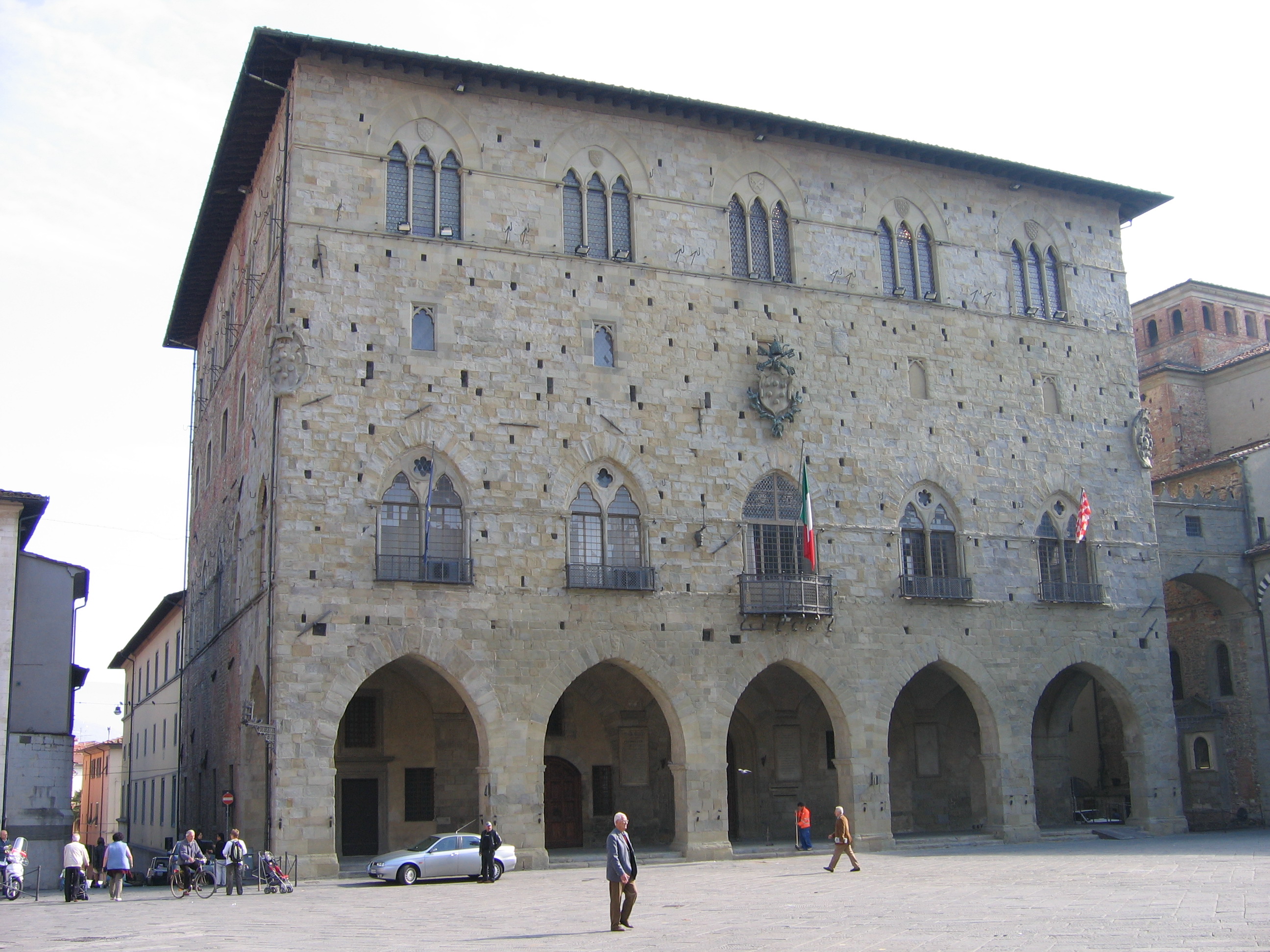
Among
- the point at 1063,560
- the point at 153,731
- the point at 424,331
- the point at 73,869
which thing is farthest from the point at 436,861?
the point at 153,731

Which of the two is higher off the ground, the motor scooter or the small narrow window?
the small narrow window

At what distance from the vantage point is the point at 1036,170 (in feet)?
104

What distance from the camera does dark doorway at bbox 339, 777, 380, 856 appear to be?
2688 cm

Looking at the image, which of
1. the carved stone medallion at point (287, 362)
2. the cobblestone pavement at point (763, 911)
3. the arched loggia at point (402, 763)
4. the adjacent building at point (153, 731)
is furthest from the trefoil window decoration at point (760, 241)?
the adjacent building at point (153, 731)

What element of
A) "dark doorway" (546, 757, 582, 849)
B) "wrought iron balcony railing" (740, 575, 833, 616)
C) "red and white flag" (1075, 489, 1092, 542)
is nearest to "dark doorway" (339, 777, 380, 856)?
"dark doorway" (546, 757, 582, 849)

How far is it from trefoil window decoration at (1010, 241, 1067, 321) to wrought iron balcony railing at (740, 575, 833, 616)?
9.56 meters

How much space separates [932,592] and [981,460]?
11.6 feet

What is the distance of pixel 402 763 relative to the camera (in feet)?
90.0

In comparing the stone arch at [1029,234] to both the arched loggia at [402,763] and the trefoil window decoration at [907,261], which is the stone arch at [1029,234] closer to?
the trefoil window decoration at [907,261]

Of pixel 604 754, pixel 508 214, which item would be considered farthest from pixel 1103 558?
pixel 508 214

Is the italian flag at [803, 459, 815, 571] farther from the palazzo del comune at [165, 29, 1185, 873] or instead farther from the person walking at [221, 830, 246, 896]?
the person walking at [221, 830, 246, 896]

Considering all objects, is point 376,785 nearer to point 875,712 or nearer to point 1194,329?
point 875,712

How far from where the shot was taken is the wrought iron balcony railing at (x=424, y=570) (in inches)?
956

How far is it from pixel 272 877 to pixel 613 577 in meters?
8.54
